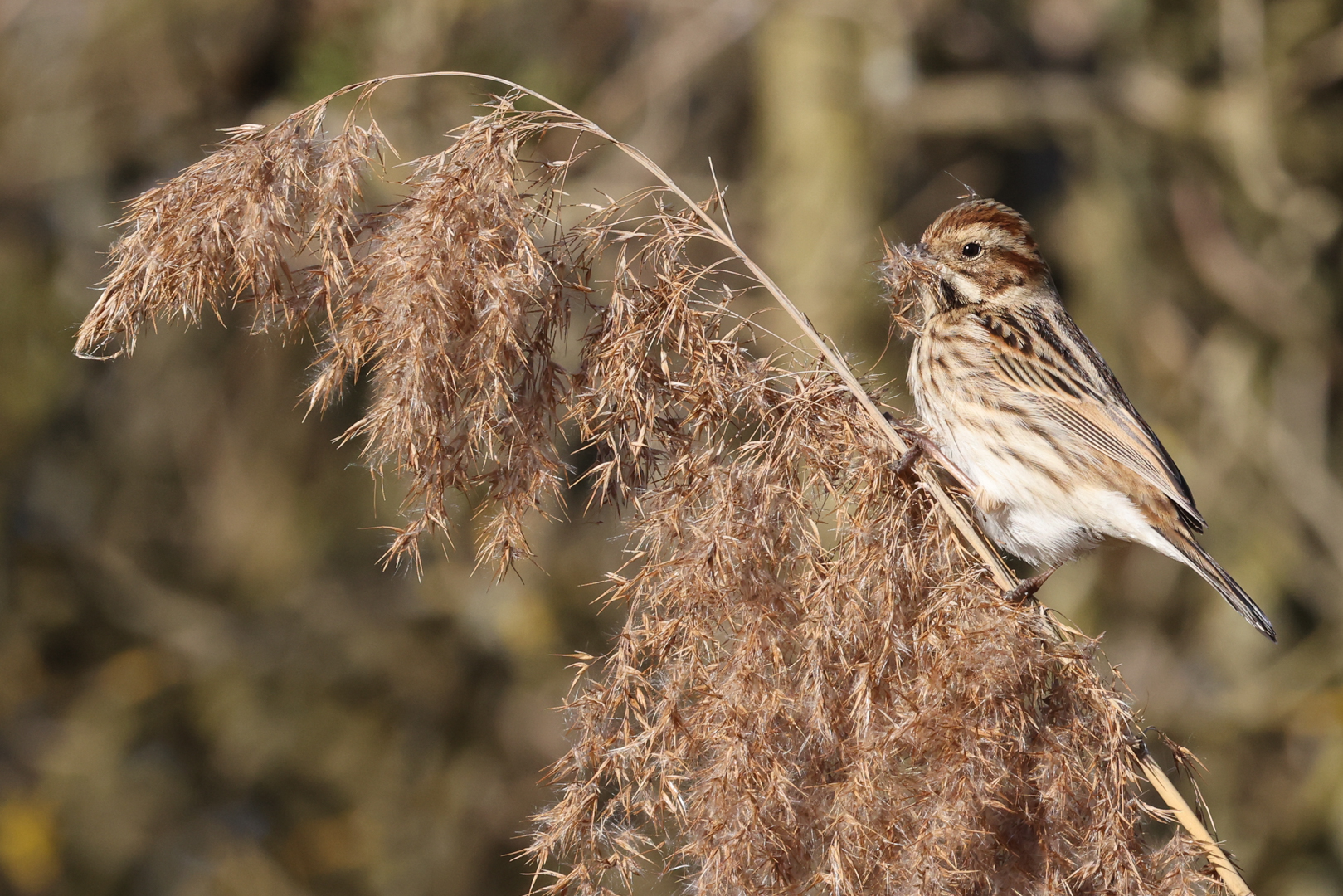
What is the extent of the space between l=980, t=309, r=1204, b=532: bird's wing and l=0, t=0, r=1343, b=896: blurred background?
6.87ft

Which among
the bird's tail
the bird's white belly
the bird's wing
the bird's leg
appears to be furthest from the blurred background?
the bird's leg

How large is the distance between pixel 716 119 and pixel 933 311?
3.56 m

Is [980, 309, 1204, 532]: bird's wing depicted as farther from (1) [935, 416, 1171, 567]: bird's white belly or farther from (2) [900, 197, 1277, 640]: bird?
(1) [935, 416, 1171, 567]: bird's white belly

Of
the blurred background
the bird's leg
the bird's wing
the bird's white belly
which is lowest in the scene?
the blurred background

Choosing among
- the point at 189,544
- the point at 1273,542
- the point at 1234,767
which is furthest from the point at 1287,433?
the point at 189,544

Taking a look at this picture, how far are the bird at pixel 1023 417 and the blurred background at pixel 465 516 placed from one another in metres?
2.14

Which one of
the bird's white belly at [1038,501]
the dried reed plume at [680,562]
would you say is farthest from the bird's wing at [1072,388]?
the dried reed plume at [680,562]

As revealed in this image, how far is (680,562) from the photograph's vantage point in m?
2.01

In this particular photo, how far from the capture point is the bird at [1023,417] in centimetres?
319

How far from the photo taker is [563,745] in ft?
19.9

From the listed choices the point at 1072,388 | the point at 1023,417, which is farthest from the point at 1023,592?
the point at 1072,388

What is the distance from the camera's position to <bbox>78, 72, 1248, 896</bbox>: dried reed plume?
6.27 feet

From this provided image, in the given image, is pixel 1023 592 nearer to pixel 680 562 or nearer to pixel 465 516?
pixel 680 562

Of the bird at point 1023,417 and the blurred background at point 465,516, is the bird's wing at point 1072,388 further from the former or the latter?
the blurred background at point 465,516
